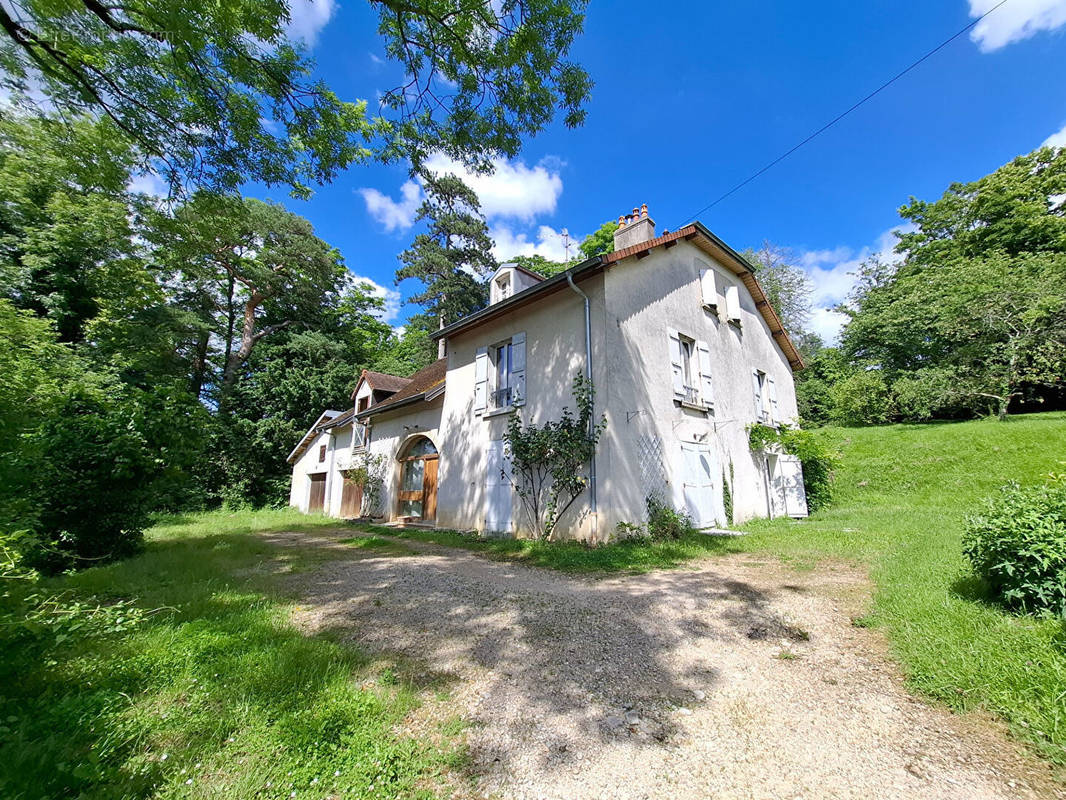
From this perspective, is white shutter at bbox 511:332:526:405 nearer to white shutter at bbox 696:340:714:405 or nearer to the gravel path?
white shutter at bbox 696:340:714:405

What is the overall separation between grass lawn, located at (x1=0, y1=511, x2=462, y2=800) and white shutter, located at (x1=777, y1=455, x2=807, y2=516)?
12.3 m

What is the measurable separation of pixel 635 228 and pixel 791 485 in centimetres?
849

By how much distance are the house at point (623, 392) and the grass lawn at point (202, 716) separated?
577 centimetres

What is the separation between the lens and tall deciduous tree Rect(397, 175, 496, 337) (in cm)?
2391

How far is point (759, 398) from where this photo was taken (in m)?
13.1

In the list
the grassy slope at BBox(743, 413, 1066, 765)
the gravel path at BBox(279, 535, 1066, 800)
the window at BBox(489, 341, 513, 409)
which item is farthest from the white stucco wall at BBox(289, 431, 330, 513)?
the grassy slope at BBox(743, 413, 1066, 765)

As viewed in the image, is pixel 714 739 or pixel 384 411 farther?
pixel 384 411

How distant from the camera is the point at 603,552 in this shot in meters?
7.35

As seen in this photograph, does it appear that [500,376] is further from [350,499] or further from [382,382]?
[350,499]

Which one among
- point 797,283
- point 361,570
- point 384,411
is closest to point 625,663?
point 361,570

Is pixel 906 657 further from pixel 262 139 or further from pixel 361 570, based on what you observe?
pixel 262 139

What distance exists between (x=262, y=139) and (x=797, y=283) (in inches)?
1121

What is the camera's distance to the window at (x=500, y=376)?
33.0 ft

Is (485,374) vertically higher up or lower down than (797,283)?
lower down
